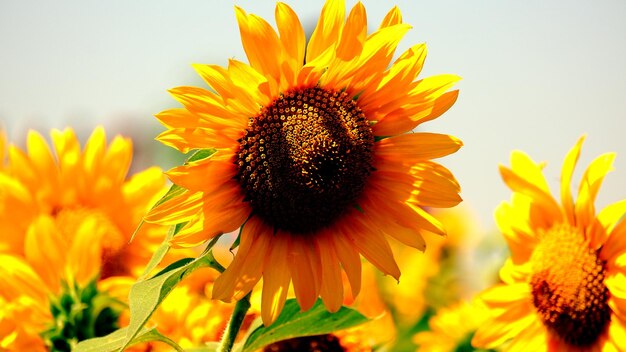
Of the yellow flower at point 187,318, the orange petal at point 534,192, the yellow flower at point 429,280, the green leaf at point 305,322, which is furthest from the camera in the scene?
the yellow flower at point 429,280

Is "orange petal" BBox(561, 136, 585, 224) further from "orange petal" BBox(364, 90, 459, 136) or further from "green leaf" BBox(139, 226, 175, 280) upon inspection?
"green leaf" BBox(139, 226, 175, 280)

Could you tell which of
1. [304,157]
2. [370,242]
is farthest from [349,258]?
[304,157]

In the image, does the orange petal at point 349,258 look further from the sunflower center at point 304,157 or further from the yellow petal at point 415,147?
the yellow petal at point 415,147

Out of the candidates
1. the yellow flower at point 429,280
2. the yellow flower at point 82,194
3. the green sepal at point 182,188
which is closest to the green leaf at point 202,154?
the green sepal at point 182,188

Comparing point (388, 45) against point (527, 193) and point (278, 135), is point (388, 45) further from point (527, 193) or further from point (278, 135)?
point (527, 193)

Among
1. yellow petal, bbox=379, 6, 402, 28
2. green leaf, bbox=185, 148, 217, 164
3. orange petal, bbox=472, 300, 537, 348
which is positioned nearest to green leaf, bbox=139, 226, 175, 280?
green leaf, bbox=185, 148, 217, 164

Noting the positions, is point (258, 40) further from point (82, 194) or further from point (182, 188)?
point (82, 194)
